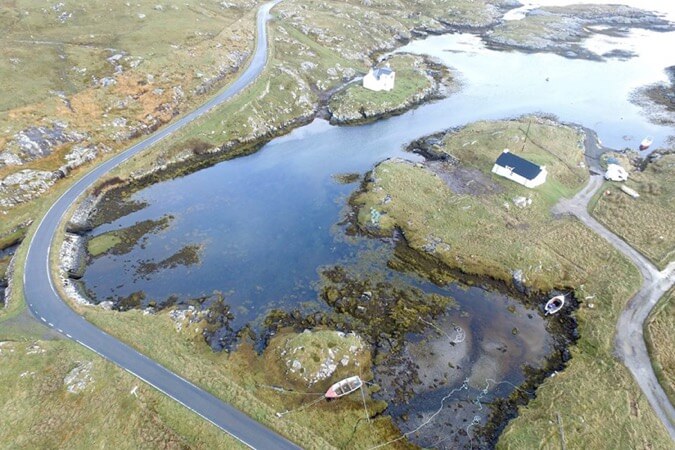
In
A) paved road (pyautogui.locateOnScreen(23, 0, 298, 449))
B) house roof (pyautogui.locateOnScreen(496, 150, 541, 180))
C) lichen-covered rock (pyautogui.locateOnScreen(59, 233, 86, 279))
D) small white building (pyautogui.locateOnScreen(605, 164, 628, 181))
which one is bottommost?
lichen-covered rock (pyautogui.locateOnScreen(59, 233, 86, 279))

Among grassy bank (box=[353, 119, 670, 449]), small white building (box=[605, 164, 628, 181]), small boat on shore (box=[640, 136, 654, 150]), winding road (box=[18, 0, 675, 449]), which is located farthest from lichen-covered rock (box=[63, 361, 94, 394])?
small boat on shore (box=[640, 136, 654, 150])

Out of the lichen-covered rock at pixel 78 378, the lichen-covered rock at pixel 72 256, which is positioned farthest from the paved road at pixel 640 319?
the lichen-covered rock at pixel 72 256

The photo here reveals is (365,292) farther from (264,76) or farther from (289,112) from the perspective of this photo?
(264,76)

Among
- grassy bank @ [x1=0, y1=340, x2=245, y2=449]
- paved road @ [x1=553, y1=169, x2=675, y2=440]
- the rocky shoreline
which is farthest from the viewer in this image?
the rocky shoreline

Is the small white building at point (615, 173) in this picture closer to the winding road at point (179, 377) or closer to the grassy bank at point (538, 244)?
the grassy bank at point (538, 244)

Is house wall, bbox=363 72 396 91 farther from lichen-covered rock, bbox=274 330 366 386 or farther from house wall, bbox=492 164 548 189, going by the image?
lichen-covered rock, bbox=274 330 366 386

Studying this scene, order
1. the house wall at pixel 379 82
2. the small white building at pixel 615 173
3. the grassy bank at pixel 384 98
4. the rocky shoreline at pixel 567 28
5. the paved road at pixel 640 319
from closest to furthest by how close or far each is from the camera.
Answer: the paved road at pixel 640 319 < the small white building at pixel 615 173 < the grassy bank at pixel 384 98 < the house wall at pixel 379 82 < the rocky shoreline at pixel 567 28

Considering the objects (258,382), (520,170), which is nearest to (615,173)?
(520,170)
